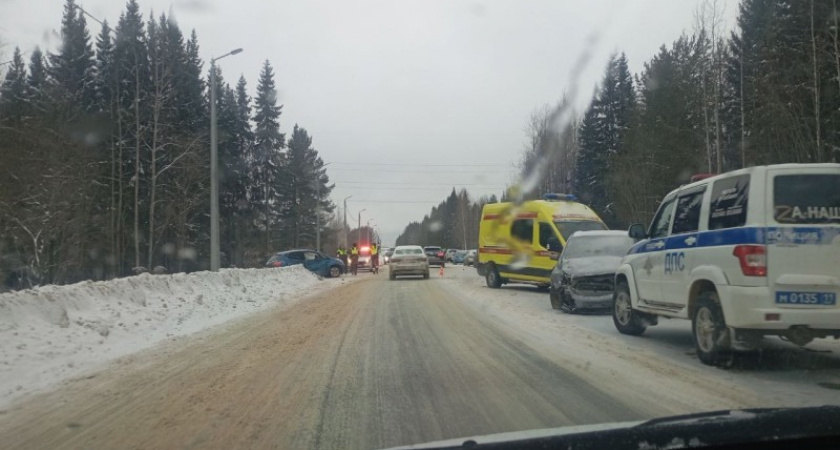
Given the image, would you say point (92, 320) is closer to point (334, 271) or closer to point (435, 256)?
point (334, 271)

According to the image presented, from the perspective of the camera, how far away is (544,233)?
65.2 feet

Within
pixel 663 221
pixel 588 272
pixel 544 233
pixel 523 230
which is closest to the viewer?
pixel 663 221

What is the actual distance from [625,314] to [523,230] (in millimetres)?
10445

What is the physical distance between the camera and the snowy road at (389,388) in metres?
5.09

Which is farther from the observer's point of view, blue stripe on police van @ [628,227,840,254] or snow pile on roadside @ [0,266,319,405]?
snow pile on roadside @ [0,266,319,405]

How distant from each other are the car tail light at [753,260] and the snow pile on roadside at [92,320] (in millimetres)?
7575

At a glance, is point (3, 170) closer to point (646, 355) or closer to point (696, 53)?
point (646, 355)

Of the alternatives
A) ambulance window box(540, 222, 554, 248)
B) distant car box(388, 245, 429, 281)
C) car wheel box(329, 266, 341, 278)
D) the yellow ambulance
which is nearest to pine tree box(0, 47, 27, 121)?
car wheel box(329, 266, 341, 278)

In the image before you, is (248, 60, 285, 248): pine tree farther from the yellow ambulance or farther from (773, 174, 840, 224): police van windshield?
(773, 174, 840, 224): police van windshield

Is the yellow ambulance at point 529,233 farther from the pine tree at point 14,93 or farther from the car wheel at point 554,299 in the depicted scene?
the pine tree at point 14,93

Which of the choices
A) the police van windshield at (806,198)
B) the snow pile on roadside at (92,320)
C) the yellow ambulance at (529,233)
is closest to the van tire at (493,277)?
the yellow ambulance at (529,233)

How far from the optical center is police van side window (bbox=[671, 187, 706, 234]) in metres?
7.95

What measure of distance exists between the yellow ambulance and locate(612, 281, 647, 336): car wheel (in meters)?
7.56

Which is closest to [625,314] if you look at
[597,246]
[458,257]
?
[597,246]
